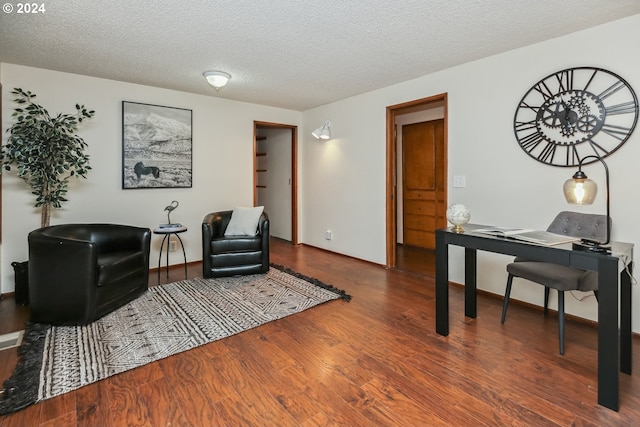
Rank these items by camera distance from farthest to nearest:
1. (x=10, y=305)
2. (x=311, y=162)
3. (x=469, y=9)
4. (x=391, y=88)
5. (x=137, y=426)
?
1. (x=311, y=162)
2. (x=391, y=88)
3. (x=10, y=305)
4. (x=469, y=9)
5. (x=137, y=426)

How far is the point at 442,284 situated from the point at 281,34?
2319 millimetres

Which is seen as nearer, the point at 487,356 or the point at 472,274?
the point at 487,356

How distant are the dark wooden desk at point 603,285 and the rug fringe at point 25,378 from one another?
2.53 meters

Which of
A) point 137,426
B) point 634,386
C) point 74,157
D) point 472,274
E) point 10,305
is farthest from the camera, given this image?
point 74,157

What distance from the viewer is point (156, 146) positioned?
160 inches

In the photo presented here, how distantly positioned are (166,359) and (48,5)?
248cm

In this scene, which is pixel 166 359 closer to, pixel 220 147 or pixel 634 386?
pixel 634 386

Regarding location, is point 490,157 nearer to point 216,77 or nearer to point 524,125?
point 524,125

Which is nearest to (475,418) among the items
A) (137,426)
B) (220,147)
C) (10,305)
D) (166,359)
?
(137,426)

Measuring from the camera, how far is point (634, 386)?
1.79m

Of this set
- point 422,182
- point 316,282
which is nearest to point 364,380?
point 316,282

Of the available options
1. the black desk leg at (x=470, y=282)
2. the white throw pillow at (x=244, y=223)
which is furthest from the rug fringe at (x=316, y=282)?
the black desk leg at (x=470, y=282)

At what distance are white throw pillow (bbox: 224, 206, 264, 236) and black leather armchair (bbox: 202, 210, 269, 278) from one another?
6 cm

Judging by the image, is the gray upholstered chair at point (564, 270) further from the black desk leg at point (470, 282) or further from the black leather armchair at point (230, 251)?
the black leather armchair at point (230, 251)
